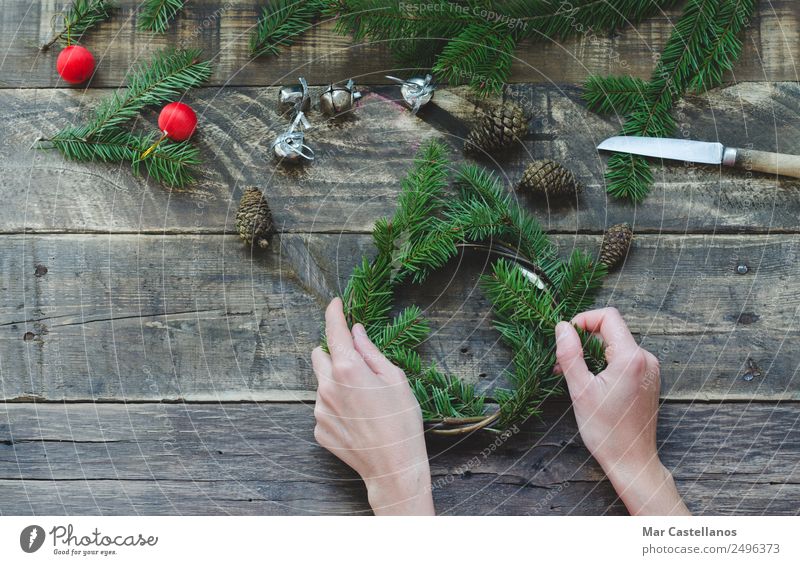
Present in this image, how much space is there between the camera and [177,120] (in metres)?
0.99

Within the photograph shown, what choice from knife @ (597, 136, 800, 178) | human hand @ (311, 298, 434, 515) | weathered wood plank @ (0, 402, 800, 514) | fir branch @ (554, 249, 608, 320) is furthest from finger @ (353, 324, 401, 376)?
knife @ (597, 136, 800, 178)

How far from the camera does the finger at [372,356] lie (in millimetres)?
937

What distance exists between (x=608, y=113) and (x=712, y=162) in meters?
0.16

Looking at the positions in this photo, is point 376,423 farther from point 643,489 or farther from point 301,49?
point 301,49

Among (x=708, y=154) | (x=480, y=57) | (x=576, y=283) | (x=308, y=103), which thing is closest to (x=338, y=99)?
(x=308, y=103)

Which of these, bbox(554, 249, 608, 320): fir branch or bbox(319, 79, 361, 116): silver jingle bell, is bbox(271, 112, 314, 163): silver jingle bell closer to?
bbox(319, 79, 361, 116): silver jingle bell

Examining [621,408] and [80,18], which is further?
[80,18]

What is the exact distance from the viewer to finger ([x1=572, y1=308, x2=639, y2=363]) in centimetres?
92

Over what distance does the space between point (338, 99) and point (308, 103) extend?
5 centimetres

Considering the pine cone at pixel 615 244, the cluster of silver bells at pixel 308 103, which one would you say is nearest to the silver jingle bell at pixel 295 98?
the cluster of silver bells at pixel 308 103

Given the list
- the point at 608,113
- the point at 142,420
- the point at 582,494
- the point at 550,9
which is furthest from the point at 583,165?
the point at 142,420

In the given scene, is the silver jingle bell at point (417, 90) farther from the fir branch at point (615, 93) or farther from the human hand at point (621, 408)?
the human hand at point (621, 408)

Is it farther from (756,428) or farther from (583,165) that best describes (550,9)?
(756,428)

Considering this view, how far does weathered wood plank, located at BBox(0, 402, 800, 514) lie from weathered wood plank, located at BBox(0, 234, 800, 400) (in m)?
0.03
